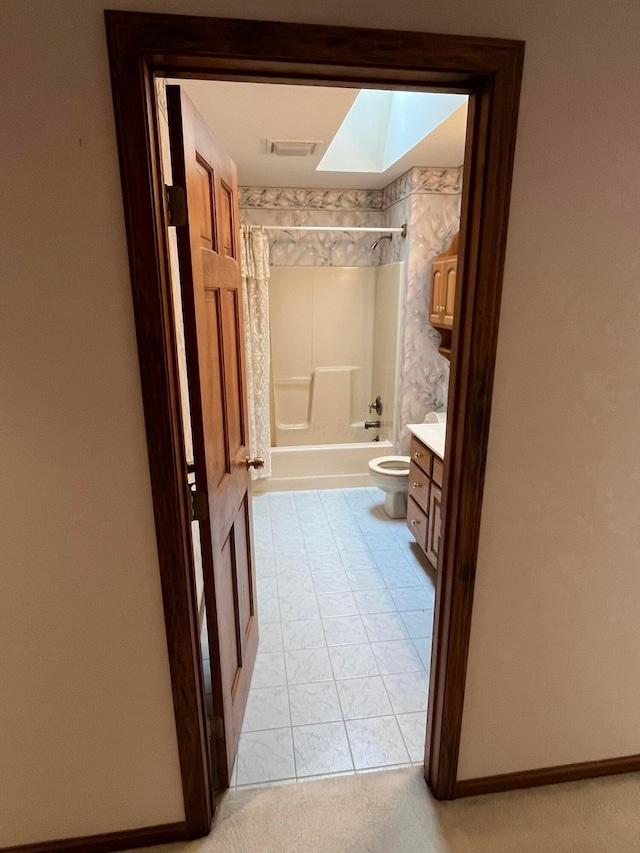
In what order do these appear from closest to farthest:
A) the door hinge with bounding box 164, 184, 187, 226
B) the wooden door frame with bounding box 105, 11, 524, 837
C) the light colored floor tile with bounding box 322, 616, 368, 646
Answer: the wooden door frame with bounding box 105, 11, 524, 837 < the door hinge with bounding box 164, 184, 187, 226 < the light colored floor tile with bounding box 322, 616, 368, 646

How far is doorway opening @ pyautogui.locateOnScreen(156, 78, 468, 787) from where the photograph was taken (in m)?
1.92

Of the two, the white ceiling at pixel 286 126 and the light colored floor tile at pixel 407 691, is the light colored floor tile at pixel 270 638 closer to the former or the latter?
the light colored floor tile at pixel 407 691

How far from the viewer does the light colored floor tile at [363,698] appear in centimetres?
196

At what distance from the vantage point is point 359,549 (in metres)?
3.16

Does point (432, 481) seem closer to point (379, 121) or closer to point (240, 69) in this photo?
point (240, 69)

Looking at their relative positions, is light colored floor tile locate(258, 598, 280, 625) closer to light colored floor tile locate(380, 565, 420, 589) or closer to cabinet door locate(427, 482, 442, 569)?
light colored floor tile locate(380, 565, 420, 589)

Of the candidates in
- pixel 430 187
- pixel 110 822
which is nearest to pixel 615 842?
pixel 110 822

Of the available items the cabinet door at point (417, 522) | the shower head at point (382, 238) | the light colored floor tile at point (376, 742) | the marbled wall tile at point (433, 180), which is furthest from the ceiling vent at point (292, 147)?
the light colored floor tile at point (376, 742)

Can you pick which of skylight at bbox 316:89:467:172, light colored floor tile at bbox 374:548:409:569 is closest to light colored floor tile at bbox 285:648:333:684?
light colored floor tile at bbox 374:548:409:569

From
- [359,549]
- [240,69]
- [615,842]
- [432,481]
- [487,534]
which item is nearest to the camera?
[240,69]

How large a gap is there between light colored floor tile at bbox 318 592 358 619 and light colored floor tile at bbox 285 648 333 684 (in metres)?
0.27

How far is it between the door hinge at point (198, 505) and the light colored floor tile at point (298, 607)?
4.54ft

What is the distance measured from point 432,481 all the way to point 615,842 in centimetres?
156

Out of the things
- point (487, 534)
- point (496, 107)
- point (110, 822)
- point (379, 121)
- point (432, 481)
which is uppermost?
point (379, 121)
